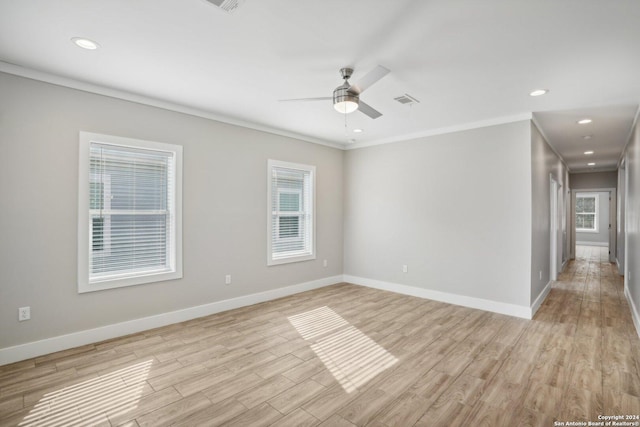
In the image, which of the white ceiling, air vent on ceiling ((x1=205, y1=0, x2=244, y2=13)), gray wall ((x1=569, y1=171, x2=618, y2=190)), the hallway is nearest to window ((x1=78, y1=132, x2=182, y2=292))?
the white ceiling

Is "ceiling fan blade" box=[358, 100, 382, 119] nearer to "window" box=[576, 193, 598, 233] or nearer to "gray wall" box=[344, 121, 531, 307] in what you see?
"gray wall" box=[344, 121, 531, 307]

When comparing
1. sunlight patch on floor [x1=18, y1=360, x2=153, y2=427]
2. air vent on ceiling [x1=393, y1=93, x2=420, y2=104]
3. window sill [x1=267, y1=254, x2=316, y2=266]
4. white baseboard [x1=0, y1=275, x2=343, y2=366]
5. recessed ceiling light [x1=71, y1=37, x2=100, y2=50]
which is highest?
air vent on ceiling [x1=393, y1=93, x2=420, y2=104]

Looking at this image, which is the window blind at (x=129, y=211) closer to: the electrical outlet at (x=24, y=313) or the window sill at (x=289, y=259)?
the electrical outlet at (x=24, y=313)

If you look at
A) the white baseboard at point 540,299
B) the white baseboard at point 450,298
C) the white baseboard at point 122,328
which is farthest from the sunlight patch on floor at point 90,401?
the white baseboard at point 540,299

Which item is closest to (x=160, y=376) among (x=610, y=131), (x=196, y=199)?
(x=196, y=199)

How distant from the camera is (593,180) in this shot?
31.6 ft

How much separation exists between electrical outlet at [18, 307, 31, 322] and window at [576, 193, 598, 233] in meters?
15.9

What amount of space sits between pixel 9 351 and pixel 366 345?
10.9 ft

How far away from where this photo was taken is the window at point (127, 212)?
129 inches

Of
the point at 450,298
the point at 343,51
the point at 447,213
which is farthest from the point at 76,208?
the point at 450,298

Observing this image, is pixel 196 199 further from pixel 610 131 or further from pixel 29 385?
pixel 610 131

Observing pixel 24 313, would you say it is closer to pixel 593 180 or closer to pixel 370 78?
pixel 370 78

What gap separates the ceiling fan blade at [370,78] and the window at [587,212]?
13.7 m

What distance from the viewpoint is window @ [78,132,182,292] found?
10.7 feet
